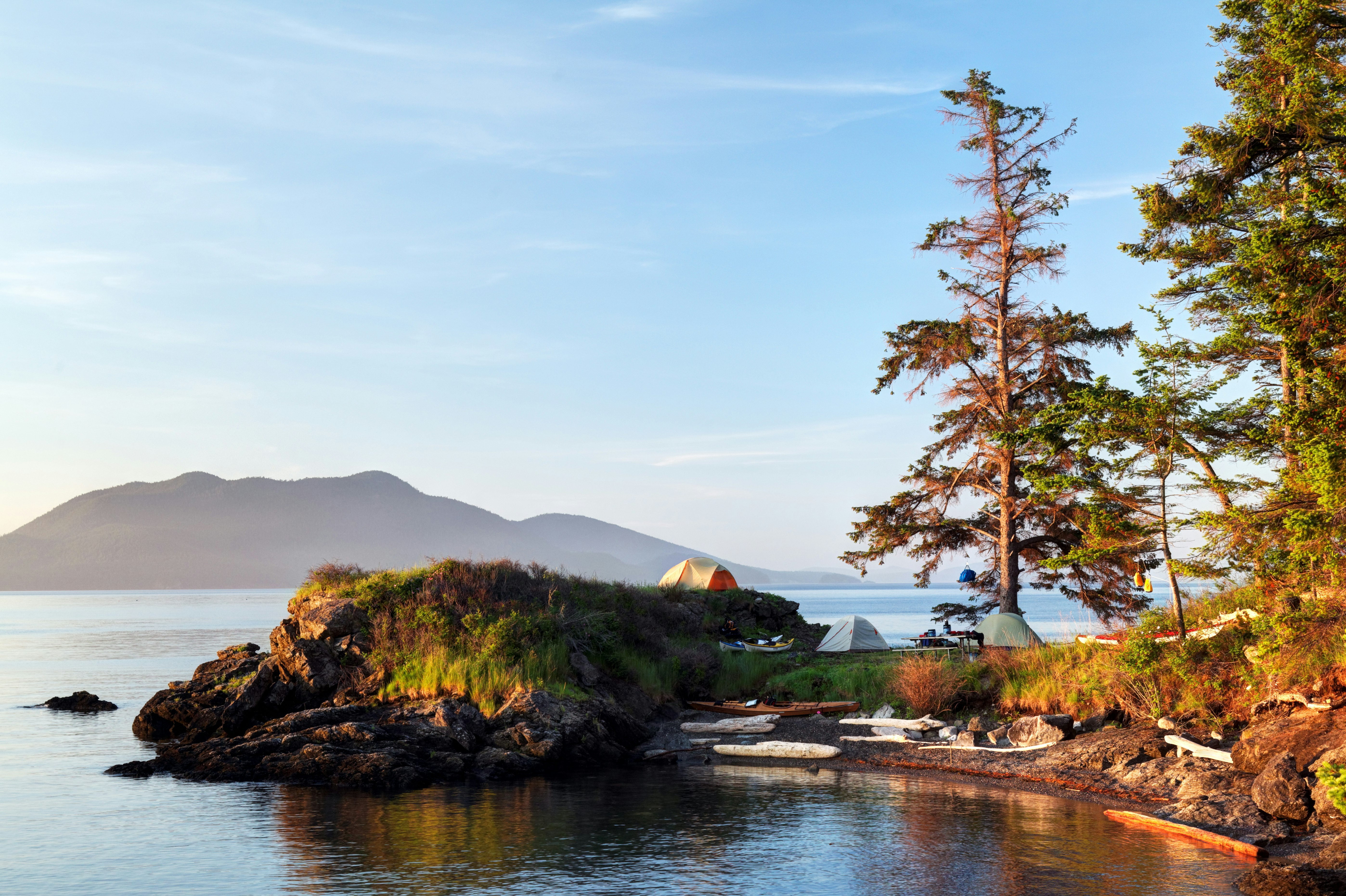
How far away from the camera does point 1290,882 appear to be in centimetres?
1216

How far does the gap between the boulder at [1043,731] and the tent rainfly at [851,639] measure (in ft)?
43.1

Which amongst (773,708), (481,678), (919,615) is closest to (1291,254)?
(773,708)

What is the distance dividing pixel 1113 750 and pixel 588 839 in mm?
11911

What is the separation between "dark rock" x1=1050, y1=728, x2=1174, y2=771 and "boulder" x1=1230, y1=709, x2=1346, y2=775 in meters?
1.95

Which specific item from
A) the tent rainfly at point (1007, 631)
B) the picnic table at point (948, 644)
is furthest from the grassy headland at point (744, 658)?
the tent rainfly at point (1007, 631)

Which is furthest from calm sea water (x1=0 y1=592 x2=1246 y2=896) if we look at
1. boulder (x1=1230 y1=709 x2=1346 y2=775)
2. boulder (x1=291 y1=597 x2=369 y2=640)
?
boulder (x1=291 y1=597 x2=369 y2=640)

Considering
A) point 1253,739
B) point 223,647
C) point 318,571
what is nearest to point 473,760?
point 318,571

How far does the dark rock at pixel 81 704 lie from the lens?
34.7 m

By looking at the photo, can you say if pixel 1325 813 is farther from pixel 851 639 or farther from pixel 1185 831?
pixel 851 639

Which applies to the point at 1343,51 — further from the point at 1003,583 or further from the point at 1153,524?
the point at 1003,583

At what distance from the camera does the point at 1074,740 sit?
837 inches

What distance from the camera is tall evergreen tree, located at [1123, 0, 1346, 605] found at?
15.9m

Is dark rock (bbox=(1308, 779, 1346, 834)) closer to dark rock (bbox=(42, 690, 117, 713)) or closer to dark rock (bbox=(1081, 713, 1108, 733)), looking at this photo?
dark rock (bbox=(1081, 713, 1108, 733))

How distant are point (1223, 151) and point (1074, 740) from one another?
42.5 ft
